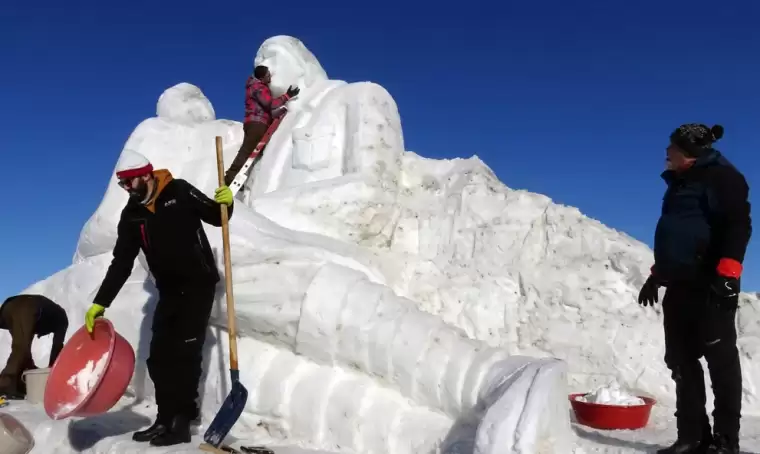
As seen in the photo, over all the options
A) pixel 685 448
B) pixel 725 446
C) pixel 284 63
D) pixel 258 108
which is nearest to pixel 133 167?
pixel 258 108

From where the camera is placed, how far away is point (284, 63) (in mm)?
5512

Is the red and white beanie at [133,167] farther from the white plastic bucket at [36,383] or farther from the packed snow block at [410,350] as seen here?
the white plastic bucket at [36,383]

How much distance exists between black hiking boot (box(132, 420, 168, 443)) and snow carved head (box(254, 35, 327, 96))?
2.96 m

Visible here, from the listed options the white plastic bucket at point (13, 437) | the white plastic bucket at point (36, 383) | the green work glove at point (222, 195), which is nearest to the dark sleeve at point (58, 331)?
the white plastic bucket at point (36, 383)

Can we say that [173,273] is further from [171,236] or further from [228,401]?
[228,401]

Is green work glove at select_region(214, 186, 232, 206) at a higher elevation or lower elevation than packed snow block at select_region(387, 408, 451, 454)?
higher

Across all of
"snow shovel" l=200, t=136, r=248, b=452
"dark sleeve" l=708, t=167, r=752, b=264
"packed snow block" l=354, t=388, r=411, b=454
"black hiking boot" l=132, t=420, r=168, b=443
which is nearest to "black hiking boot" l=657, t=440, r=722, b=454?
"dark sleeve" l=708, t=167, r=752, b=264

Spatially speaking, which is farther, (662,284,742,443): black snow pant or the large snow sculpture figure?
the large snow sculpture figure

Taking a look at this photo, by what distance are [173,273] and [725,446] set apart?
8.28ft

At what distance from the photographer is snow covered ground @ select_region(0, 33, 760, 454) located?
316cm

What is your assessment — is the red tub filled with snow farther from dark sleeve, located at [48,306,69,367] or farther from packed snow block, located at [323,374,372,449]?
dark sleeve, located at [48,306,69,367]

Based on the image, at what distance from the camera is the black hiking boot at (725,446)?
108 inches

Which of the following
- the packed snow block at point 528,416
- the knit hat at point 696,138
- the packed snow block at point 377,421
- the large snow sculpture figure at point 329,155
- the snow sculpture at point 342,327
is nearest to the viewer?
the packed snow block at point 528,416

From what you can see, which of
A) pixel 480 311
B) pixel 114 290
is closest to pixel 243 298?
pixel 114 290
